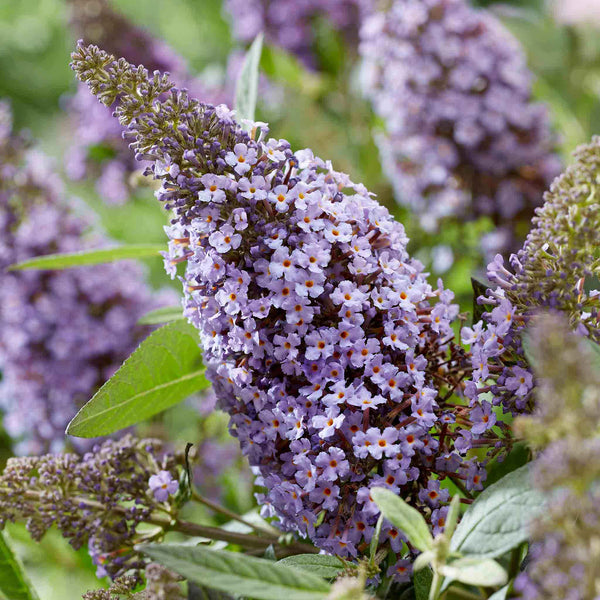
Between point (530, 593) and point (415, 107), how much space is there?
877 mm

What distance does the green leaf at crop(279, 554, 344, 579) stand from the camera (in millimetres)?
481

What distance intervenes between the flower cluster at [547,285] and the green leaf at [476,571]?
0.11 meters

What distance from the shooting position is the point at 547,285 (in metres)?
0.48

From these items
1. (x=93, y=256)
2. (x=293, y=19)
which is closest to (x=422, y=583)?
(x=93, y=256)

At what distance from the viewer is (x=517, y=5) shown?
2.28m

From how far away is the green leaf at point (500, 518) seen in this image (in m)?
0.42

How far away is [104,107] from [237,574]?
3.34 feet

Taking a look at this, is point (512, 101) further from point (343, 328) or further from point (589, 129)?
point (343, 328)

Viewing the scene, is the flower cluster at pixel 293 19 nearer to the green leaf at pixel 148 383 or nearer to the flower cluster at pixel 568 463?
the green leaf at pixel 148 383

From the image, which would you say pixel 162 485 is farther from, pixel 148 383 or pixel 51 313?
pixel 51 313

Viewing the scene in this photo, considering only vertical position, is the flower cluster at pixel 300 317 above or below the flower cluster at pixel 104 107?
below

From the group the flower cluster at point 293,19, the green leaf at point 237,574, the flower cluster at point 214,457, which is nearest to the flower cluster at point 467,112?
the flower cluster at point 293,19

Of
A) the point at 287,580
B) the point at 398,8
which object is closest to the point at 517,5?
the point at 398,8

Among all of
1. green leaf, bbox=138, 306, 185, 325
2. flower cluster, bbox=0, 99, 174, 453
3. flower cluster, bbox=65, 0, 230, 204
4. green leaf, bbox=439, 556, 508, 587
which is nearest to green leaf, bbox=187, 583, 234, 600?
green leaf, bbox=439, 556, 508, 587
